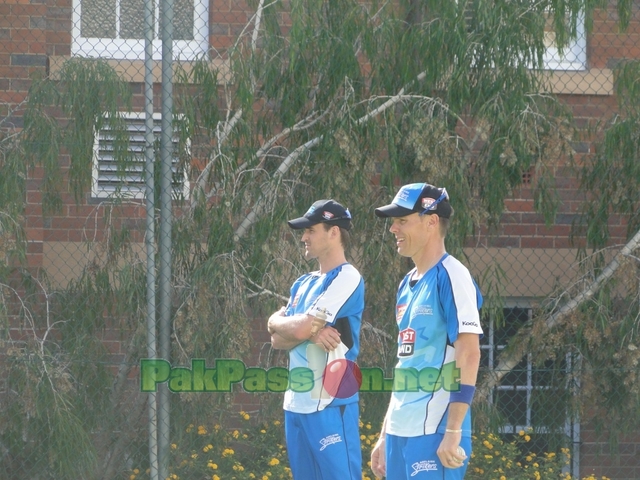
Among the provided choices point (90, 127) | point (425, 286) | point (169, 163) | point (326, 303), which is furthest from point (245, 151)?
point (425, 286)

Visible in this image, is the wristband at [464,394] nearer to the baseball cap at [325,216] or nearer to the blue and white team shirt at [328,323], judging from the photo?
the blue and white team shirt at [328,323]

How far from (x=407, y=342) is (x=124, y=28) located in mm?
3680

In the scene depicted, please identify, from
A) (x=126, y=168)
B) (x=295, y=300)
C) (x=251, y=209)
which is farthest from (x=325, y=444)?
(x=126, y=168)

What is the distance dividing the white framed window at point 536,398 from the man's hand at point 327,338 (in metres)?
2.04

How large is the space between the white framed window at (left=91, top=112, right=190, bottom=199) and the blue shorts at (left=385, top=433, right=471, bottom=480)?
2.71 m

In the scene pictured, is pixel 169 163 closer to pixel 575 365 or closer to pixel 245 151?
pixel 245 151

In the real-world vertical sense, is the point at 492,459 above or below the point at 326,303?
below

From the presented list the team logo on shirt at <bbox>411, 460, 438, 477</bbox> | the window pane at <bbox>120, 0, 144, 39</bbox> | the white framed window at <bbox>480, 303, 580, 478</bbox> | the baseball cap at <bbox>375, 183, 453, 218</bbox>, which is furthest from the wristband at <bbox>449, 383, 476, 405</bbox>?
the window pane at <bbox>120, 0, 144, 39</bbox>

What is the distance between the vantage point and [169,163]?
18.2 feet

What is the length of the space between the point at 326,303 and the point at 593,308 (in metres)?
2.38

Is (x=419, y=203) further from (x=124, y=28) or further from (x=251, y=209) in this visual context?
(x=124, y=28)

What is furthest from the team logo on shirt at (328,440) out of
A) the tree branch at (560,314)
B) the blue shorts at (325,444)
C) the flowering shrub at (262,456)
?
the tree branch at (560,314)

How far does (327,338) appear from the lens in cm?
427

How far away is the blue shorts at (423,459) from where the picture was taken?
135 inches
